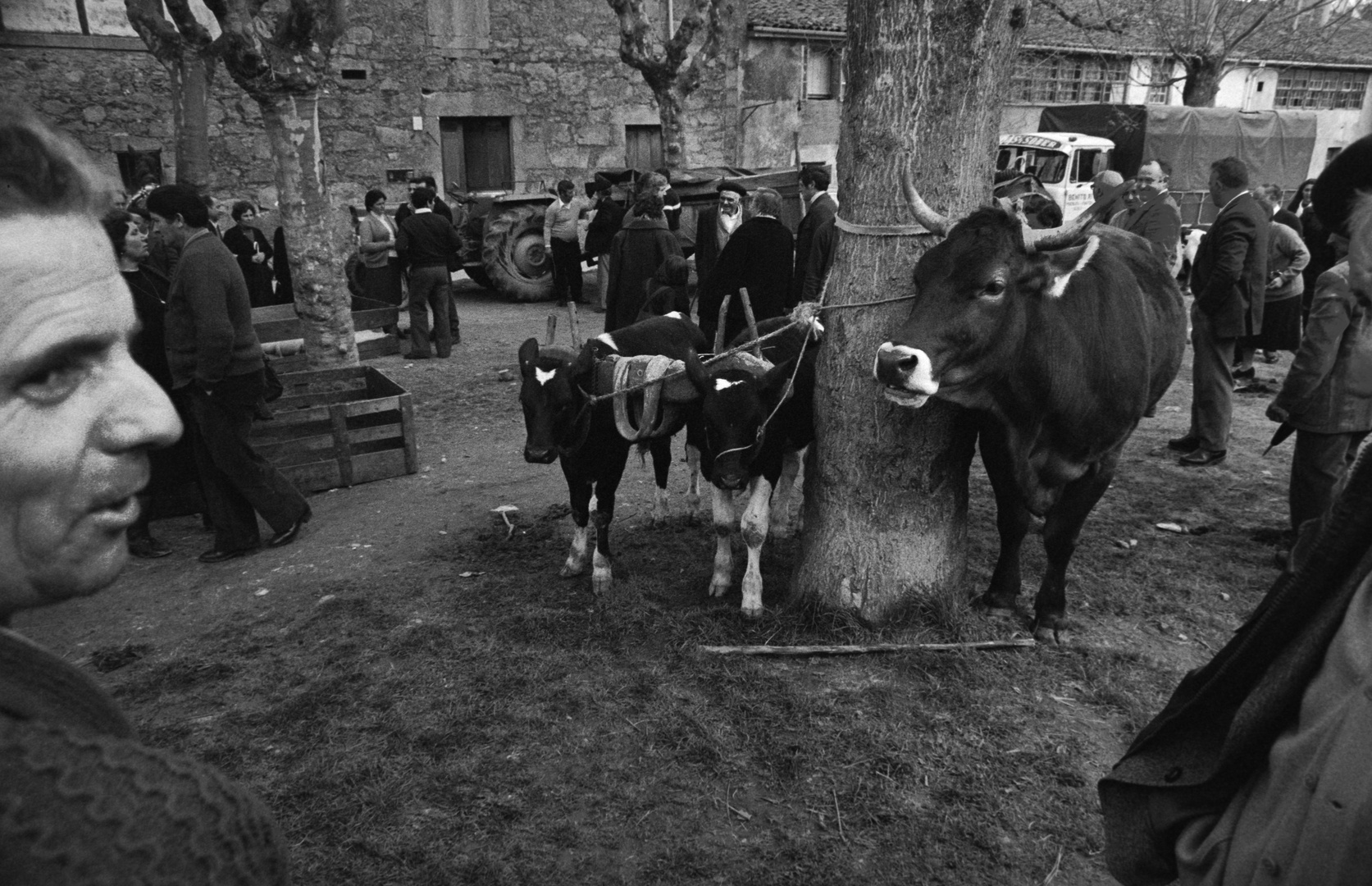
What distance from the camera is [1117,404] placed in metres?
4.27

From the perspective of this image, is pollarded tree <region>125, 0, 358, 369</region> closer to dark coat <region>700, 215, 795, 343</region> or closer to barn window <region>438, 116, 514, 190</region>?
dark coat <region>700, 215, 795, 343</region>

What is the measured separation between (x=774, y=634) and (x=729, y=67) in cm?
2174

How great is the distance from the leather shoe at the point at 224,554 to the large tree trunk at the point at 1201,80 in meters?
25.9

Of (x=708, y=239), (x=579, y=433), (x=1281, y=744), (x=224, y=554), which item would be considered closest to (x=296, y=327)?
(x=224, y=554)

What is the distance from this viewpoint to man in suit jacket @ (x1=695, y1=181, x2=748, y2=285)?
9.23 meters

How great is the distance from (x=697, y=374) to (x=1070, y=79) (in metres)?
29.9

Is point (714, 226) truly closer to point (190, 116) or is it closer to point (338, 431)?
point (338, 431)

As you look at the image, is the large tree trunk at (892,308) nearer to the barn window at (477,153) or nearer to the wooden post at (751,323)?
the wooden post at (751,323)

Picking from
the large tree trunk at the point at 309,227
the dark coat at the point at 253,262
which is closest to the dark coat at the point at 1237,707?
the large tree trunk at the point at 309,227

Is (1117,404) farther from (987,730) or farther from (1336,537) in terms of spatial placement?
(1336,537)

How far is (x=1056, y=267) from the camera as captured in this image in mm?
3900

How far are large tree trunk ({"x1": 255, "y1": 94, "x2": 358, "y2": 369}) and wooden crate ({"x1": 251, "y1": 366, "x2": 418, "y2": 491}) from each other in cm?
106

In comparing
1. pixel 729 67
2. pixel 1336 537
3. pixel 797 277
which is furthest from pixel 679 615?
pixel 729 67

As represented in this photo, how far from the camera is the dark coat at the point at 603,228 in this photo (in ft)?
44.8
